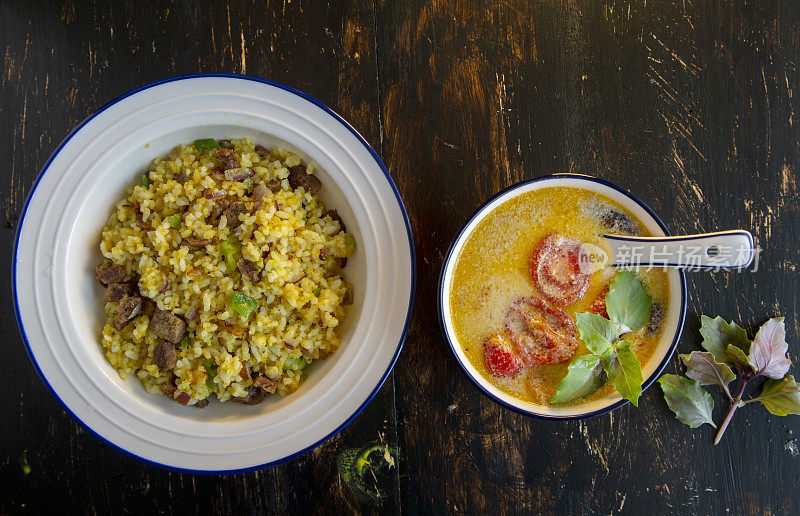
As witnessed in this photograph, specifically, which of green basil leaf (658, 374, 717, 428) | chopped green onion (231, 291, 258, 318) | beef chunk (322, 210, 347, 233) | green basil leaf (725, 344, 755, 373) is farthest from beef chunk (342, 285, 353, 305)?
green basil leaf (725, 344, 755, 373)

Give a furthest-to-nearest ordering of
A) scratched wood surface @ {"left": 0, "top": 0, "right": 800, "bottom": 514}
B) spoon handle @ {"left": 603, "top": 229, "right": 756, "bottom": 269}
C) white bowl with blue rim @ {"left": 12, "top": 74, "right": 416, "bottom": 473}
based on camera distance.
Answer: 1. scratched wood surface @ {"left": 0, "top": 0, "right": 800, "bottom": 514}
2. white bowl with blue rim @ {"left": 12, "top": 74, "right": 416, "bottom": 473}
3. spoon handle @ {"left": 603, "top": 229, "right": 756, "bottom": 269}

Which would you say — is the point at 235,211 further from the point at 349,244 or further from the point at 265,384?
the point at 265,384

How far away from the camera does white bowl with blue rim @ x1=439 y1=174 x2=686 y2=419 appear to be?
5.46 ft

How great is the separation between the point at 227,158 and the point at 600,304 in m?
1.26

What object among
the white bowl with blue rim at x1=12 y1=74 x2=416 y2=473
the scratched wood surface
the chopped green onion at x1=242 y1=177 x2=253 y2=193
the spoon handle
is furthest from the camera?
the scratched wood surface

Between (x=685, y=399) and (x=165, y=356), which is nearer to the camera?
(x=165, y=356)

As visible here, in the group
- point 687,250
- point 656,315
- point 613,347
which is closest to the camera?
point 687,250

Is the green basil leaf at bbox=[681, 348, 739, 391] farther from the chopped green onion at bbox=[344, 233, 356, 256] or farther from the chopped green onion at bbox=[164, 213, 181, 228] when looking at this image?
the chopped green onion at bbox=[164, 213, 181, 228]

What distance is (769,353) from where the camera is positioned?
6.42 feet

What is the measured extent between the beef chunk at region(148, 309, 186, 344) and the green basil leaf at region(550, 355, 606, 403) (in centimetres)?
116

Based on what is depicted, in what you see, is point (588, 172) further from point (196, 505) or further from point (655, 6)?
point (196, 505)

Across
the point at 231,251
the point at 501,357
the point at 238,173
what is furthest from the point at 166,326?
the point at 501,357

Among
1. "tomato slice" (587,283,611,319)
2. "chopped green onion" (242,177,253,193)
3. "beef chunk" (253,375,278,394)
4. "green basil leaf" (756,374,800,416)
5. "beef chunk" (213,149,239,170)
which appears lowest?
"green basil leaf" (756,374,800,416)

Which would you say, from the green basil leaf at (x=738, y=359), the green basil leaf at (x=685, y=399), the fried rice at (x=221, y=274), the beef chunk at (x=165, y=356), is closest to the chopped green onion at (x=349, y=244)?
the fried rice at (x=221, y=274)
